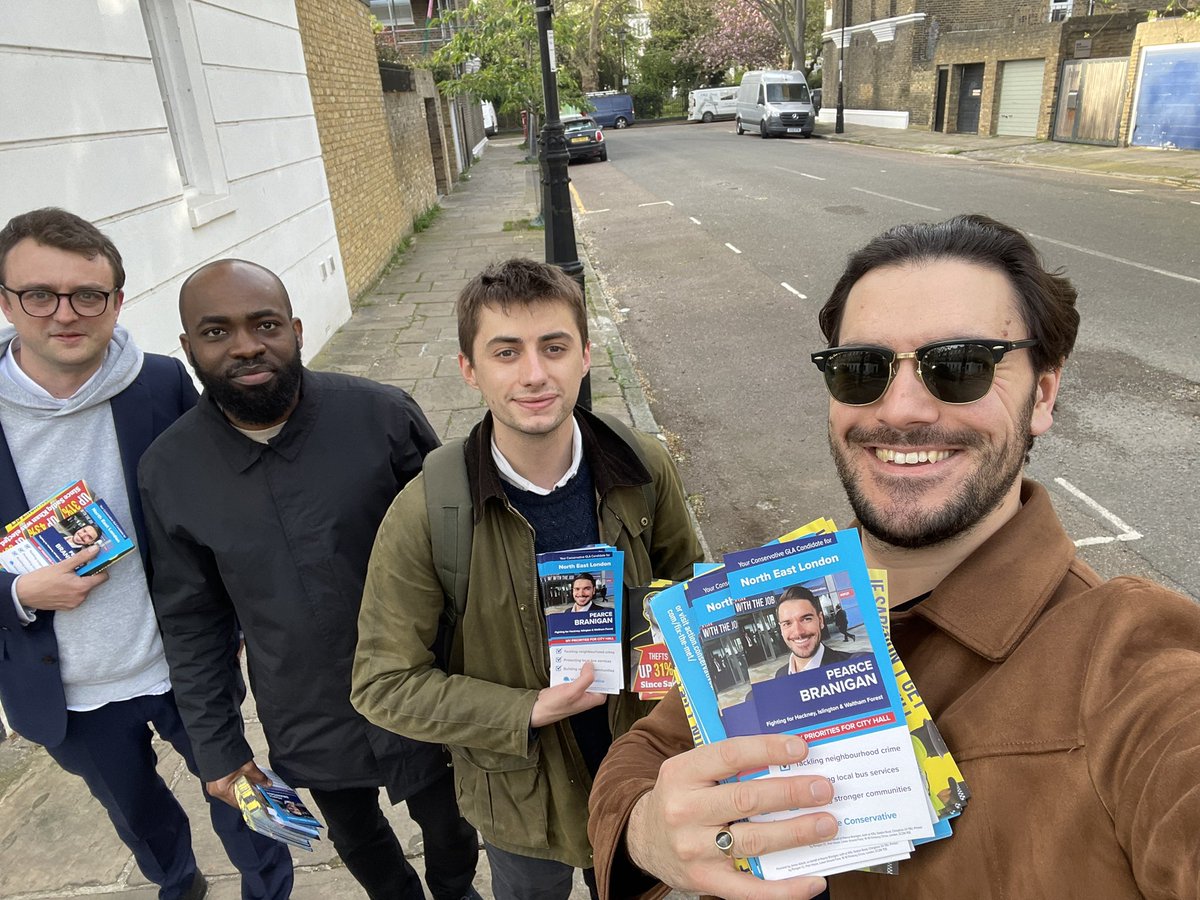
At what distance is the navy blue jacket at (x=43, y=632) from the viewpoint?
81.1 inches

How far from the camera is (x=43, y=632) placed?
83.1 inches

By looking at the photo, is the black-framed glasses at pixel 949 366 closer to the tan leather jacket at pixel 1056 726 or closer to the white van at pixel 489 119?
the tan leather jacket at pixel 1056 726

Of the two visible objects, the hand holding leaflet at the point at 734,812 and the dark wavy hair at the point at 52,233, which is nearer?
the hand holding leaflet at the point at 734,812

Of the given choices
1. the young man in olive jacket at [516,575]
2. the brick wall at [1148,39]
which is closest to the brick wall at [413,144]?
the young man in olive jacket at [516,575]

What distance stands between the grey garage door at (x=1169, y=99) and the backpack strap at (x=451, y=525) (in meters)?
23.4

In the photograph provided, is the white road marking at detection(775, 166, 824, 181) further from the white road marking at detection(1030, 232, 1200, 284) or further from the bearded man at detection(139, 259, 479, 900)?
the bearded man at detection(139, 259, 479, 900)

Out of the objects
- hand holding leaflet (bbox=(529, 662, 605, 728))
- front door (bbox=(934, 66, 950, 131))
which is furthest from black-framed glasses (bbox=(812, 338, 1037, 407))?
front door (bbox=(934, 66, 950, 131))

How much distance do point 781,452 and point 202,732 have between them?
4462 millimetres

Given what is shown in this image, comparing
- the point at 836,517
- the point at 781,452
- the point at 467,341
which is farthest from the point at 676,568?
the point at 781,452

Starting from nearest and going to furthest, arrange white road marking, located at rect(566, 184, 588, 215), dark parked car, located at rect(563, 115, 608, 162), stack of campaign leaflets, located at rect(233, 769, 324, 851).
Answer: stack of campaign leaflets, located at rect(233, 769, 324, 851) < white road marking, located at rect(566, 184, 588, 215) < dark parked car, located at rect(563, 115, 608, 162)

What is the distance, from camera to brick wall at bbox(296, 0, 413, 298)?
9180 mm

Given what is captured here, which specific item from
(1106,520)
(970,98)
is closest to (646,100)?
(970,98)

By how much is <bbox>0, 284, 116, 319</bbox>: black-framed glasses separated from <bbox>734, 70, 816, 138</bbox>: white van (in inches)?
1276

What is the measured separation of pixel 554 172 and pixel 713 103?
43020mm
